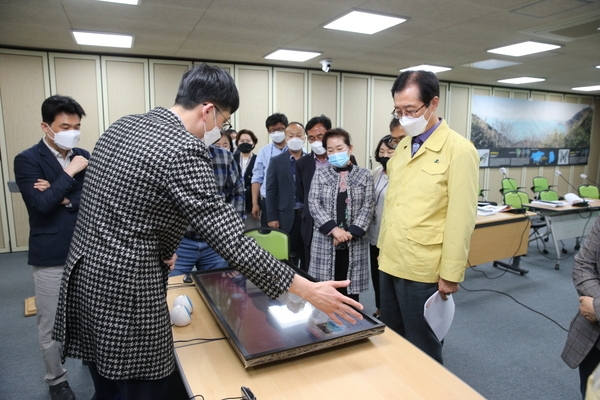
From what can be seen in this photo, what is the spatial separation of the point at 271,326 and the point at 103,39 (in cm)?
456

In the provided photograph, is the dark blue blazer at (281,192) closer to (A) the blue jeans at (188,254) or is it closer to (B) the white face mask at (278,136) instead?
(B) the white face mask at (278,136)

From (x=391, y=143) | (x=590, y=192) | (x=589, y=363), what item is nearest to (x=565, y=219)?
(x=590, y=192)

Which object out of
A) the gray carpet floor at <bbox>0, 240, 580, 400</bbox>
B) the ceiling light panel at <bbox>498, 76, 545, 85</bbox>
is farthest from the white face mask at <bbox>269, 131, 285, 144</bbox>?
the ceiling light panel at <bbox>498, 76, 545, 85</bbox>

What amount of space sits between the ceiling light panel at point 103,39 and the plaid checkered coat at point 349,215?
3357 mm

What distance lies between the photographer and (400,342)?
1.32m

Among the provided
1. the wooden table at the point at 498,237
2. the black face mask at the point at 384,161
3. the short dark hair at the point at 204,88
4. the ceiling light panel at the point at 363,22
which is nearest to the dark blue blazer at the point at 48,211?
the short dark hair at the point at 204,88

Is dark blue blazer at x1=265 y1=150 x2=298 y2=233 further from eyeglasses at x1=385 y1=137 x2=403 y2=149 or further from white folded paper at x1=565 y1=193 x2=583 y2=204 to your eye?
white folded paper at x1=565 y1=193 x2=583 y2=204

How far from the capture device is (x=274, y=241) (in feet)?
7.75

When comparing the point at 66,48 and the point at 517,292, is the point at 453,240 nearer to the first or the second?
the point at 517,292

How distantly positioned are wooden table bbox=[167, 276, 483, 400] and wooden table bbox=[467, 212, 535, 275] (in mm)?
2861

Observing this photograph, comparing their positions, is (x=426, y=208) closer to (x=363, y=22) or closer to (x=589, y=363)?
(x=589, y=363)

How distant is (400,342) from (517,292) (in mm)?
3188

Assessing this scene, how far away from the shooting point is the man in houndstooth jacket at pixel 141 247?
3.15ft

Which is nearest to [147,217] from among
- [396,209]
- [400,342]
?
[400,342]
